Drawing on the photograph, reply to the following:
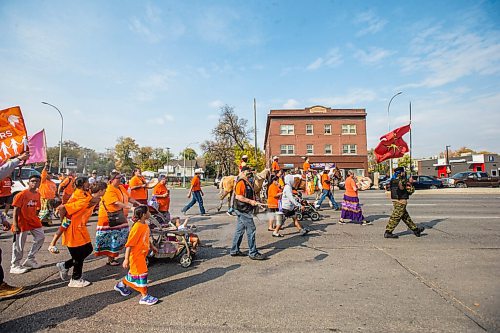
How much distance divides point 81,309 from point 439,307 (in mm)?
4521

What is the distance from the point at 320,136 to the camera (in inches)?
1769

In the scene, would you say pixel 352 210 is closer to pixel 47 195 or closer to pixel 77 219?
pixel 77 219

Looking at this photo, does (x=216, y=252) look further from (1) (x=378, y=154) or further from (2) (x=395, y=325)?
(1) (x=378, y=154)

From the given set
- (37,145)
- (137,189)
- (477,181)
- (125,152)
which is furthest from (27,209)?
(125,152)

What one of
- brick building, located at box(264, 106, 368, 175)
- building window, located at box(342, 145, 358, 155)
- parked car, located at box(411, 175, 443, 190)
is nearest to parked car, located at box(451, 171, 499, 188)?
parked car, located at box(411, 175, 443, 190)

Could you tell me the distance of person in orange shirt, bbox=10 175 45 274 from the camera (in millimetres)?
5211

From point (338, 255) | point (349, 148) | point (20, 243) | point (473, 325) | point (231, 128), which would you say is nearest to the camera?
point (473, 325)

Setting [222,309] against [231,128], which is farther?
[231,128]

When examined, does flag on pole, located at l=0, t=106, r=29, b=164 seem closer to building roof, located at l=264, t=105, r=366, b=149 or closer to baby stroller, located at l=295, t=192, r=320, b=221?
baby stroller, located at l=295, t=192, r=320, b=221

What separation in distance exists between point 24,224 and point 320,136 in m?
42.6

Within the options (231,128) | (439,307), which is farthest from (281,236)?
(231,128)

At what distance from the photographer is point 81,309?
3.80 meters

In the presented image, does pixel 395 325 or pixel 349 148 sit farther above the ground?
pixel 349 148

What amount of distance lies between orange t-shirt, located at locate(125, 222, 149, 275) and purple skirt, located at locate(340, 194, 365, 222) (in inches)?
273
